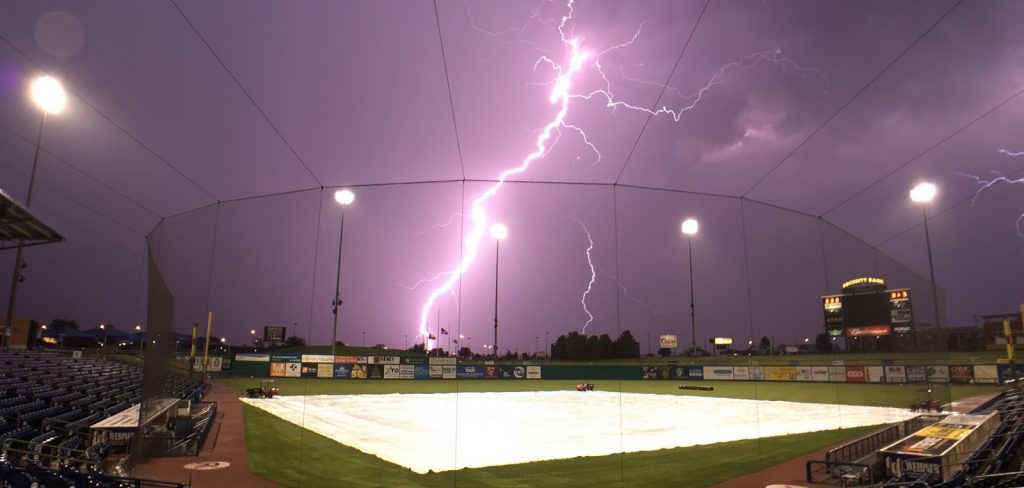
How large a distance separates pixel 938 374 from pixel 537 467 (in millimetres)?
19495

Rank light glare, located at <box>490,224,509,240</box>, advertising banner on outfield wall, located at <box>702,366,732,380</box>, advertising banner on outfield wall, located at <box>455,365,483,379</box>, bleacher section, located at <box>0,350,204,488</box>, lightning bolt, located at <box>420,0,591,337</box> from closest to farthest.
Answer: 1. bleacher section, located at <box>0,350,204,488</box>
2. lightning bolt, located at <box>420,0,591,337</box>
3. light glare, located at <box>490,224,509,240</box>
4. advertising banner on outfield wall, located at <box>702,366,732,380</box>
5. advertising banner on outfield wall, located at <box>455,365,483,379</box>

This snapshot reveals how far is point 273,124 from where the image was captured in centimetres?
1295

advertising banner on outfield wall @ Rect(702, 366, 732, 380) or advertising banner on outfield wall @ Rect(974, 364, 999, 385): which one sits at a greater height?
advertising banner on outfield wall @ Rect(974, 364, 999, 385)

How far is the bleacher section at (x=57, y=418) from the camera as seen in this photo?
342 inches

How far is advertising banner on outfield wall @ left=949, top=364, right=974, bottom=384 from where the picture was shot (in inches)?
1570

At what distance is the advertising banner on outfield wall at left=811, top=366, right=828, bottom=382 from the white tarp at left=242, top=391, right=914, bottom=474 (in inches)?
640

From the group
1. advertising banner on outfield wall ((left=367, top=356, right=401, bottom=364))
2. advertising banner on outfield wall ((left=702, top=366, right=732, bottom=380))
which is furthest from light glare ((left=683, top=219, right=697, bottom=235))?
advertising banner on outfield wall ((left=367, top=356, right=401, bottom=364))

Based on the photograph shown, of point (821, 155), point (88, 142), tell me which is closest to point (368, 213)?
point (88, 142)

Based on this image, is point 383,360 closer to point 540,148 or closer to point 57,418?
point 57,418

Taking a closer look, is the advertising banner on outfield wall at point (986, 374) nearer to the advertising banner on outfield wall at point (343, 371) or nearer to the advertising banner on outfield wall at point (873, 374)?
the advertising banner on outfield wall at point (873, 374)

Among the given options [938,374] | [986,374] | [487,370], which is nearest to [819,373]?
[986,374]

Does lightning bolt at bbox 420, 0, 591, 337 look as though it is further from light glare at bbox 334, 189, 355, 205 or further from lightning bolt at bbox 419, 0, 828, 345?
light glare at bbox 334, 189, 355, 205

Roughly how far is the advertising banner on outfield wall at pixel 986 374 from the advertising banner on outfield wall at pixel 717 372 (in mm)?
20879

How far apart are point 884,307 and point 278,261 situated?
2835cm
